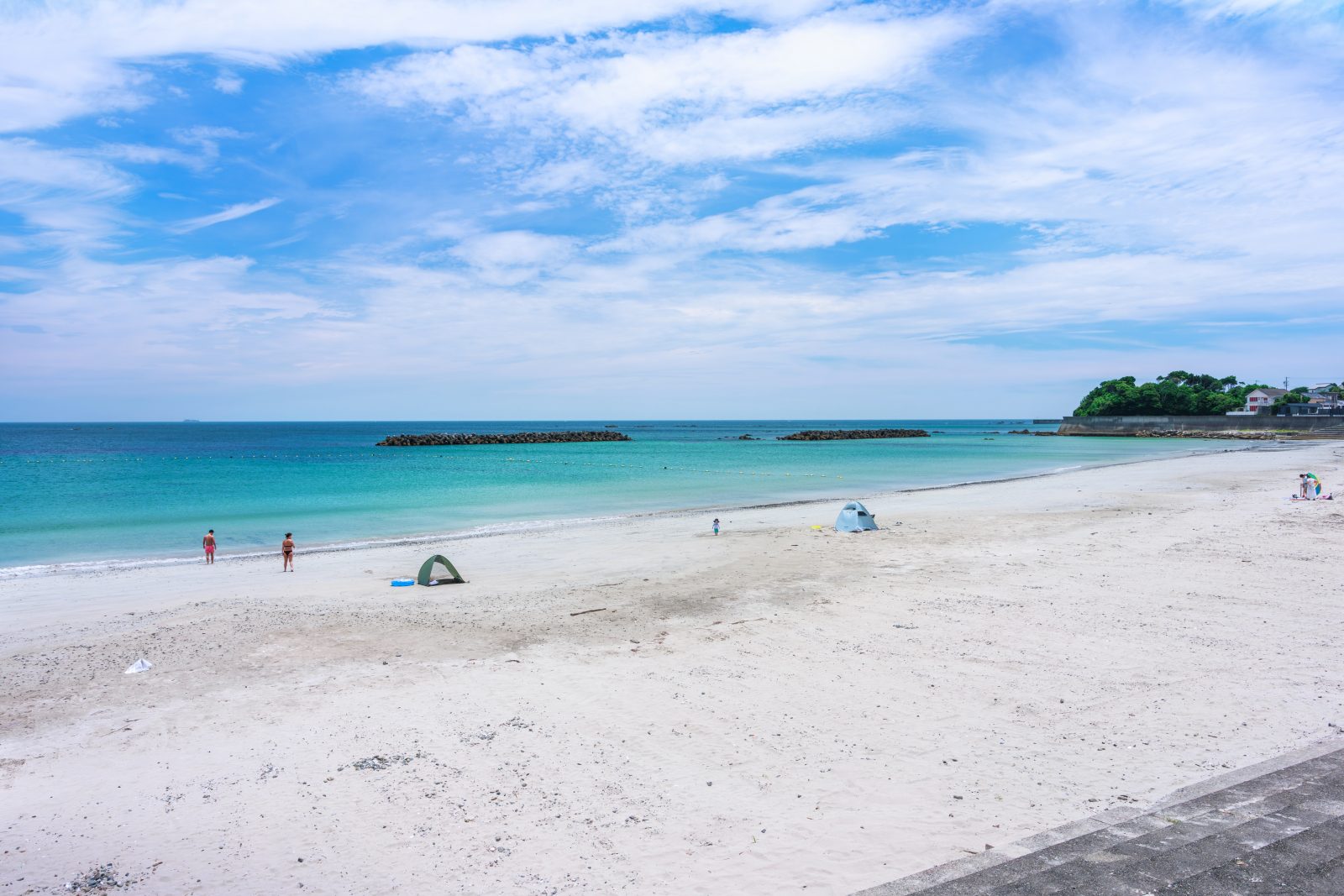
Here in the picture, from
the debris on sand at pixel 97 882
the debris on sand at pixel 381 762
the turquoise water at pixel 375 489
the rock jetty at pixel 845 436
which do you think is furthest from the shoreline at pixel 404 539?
the rock jetty at pixel 845 436

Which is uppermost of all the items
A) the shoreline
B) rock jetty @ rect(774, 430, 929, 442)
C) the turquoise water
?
rock jetty @ rect(774, 430, 929, 442)

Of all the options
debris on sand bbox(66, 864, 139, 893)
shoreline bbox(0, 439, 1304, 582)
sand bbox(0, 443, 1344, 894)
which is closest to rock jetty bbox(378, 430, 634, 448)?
shoreline bbox(0, 439, 1304, 582)

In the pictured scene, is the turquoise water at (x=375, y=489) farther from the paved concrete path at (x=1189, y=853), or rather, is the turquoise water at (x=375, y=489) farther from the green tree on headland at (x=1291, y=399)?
the green tree on headland at (x=1291, y=399)

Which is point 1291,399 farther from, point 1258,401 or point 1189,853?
point 1189,853

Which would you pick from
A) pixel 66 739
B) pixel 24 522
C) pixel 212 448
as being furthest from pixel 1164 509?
pixel 212 448

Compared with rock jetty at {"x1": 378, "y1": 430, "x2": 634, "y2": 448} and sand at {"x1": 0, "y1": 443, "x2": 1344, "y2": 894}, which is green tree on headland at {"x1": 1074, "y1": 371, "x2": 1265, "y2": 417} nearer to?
rock jetty at {"x1": 378, "y1": 430, "x2": 634, "y2": 448}

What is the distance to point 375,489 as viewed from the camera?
43156mm

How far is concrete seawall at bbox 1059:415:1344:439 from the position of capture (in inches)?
4085

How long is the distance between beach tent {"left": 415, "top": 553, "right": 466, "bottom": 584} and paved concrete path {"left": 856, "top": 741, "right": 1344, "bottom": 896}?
13176mm

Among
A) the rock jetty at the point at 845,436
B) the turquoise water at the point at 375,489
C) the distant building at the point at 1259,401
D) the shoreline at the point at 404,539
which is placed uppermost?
the distant building at the point at 1259,401

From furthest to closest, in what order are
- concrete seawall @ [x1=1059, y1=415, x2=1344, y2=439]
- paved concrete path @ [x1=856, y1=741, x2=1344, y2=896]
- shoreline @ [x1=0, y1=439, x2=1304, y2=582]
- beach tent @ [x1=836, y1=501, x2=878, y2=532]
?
concrete seawall @ [x1=1059, y1=415, x2=1344, y2=439] → beach tent @ [x1=836, y1=501, x2=878, y2=532] → shoreline @ [x1=0, y1=439, x2=1304, y2=582] → paved concrete path @ [x1=856, y1=741, x2=1344, y2=896]

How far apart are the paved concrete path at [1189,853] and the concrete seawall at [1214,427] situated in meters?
120

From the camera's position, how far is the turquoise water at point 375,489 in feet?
86.7

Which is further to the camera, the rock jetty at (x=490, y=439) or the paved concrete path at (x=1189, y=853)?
the rock jetty at (x=490, y=439)
